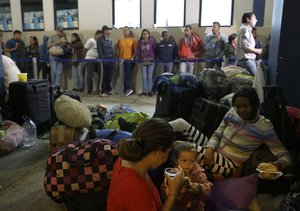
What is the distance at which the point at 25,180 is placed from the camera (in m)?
2.71

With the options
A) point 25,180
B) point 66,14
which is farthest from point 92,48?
point 25,180

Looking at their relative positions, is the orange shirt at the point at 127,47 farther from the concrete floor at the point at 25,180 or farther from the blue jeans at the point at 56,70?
the concrete floor at the point at 25,180

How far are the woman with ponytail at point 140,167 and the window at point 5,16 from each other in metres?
9.38

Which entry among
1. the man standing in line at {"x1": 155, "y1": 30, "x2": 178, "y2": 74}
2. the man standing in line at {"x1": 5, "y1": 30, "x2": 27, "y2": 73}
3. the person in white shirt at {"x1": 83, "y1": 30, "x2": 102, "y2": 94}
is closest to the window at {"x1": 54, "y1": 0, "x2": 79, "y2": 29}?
the person in white shirt at {"x1": 83, "y1": 30, "x2": 102, "y2": 94}

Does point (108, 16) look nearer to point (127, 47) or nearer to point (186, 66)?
point (127, 47)

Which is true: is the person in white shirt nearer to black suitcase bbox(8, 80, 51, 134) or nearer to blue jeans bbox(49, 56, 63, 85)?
blue jeans bbox(49, 56, 63, 85)

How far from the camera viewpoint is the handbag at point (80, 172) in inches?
75.4

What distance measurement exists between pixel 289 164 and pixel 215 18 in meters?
6.11

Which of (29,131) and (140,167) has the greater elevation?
(140,167)

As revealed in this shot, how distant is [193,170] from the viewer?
1818mm

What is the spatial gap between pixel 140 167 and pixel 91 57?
688 cm

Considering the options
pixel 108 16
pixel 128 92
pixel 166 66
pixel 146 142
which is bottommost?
pixel 128 92

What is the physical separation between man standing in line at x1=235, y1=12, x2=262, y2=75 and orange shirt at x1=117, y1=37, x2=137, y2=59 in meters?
3.57

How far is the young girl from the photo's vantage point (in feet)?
5.62
